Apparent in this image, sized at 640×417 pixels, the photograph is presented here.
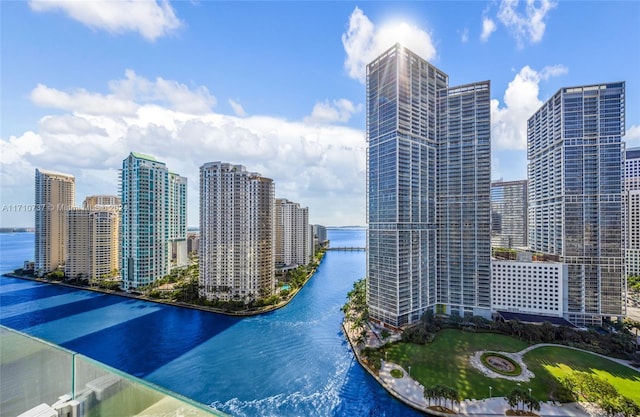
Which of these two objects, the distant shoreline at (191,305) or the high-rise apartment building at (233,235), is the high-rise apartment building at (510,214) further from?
the high-rise apartment building at (233,235)

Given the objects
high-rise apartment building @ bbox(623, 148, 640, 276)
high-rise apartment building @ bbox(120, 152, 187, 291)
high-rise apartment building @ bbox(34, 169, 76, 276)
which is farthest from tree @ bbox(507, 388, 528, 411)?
high-rise apartment building @ bbox(34, 169, 76, 276)

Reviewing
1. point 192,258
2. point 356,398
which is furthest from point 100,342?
point 192,258

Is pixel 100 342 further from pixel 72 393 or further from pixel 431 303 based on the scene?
pixel 431 303

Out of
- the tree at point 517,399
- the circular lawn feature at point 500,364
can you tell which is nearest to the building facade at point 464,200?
the circular lawn feature at point 500,364

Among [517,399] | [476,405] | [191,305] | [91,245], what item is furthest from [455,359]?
[91,245]

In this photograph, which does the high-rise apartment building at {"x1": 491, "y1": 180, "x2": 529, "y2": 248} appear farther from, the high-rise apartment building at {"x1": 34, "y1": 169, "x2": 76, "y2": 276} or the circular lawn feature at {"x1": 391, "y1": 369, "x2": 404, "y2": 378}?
the high-rise apartment building at {"x1": 34, "y1": 169, "x2": 76, "y2": 276}

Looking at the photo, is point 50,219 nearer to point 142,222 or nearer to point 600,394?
point 142,222
